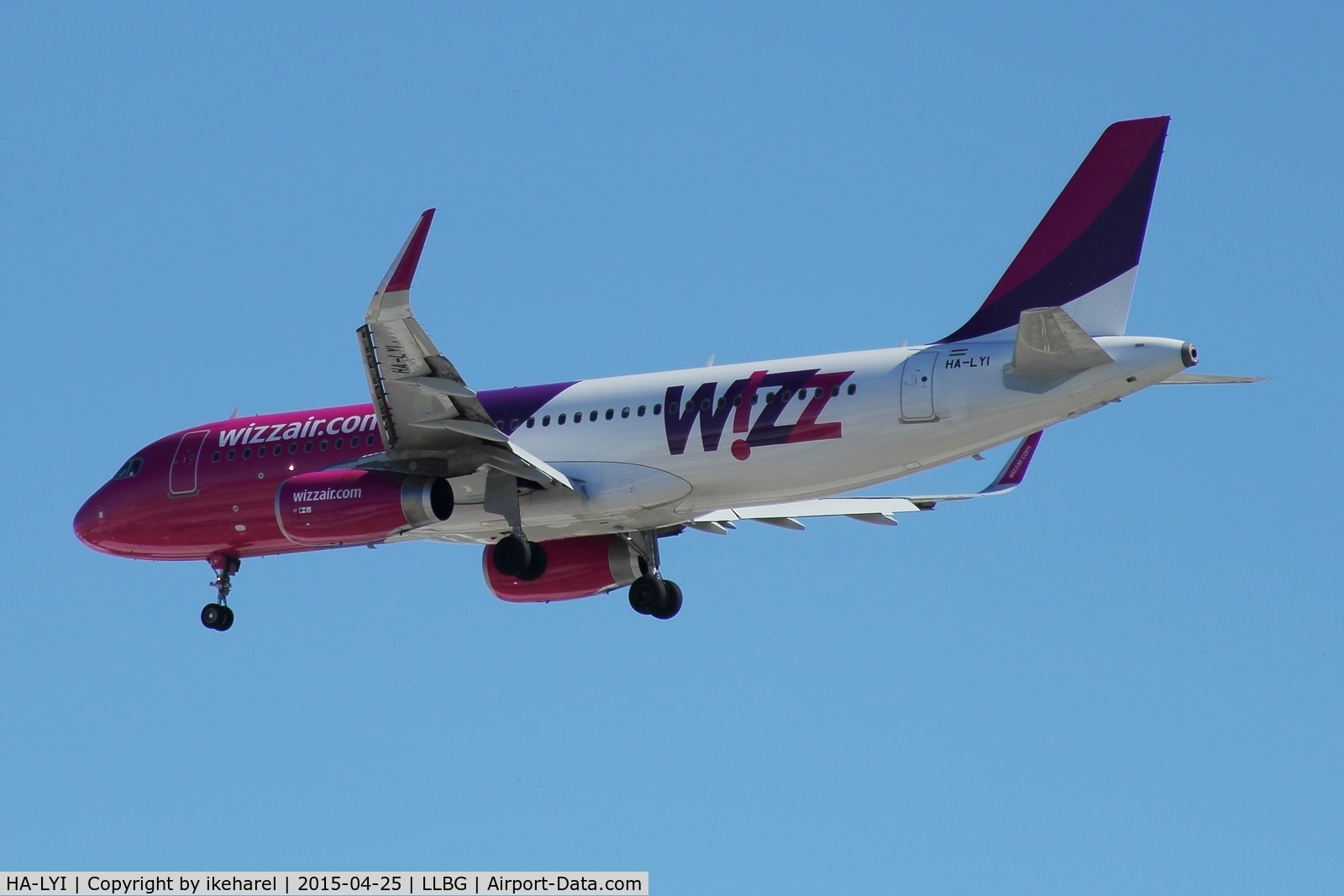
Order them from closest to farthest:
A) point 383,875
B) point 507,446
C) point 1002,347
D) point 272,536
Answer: point 383,875
point 1002,347
point 507,446
point 272,536

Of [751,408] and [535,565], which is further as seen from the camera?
[535,565]

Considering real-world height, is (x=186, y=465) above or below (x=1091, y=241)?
above

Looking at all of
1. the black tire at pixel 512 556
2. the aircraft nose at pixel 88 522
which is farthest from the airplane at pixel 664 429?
the aircraft nose at pixel 88 522

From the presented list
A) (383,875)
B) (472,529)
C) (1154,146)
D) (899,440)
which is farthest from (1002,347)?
(383,875)

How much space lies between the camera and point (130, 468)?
3325 cm

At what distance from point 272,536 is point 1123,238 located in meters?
14.5

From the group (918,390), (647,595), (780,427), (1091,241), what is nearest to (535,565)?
(647,595)

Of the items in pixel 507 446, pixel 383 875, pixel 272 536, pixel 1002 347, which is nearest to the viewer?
pixel 383 875

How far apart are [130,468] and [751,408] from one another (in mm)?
11835

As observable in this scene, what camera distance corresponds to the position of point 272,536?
31609mm

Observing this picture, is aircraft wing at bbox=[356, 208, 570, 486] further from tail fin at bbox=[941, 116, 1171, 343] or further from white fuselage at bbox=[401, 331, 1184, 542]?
tail fin at bbox=[941, 116, 1171, 343]

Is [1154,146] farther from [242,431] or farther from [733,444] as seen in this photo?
[242,431]

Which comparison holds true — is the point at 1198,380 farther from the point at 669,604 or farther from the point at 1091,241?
the point at 669,604

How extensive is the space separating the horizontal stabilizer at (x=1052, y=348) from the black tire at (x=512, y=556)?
800 centimetres
